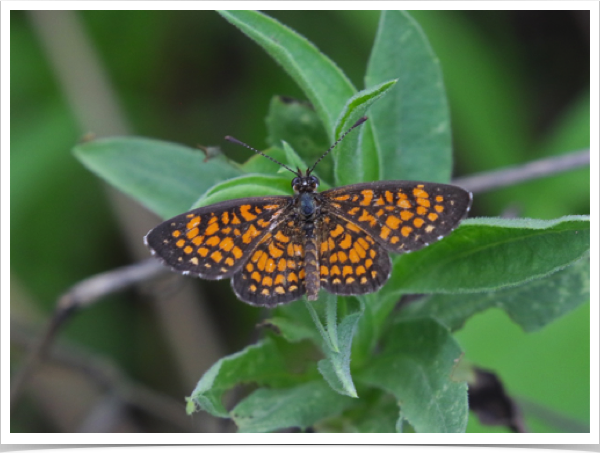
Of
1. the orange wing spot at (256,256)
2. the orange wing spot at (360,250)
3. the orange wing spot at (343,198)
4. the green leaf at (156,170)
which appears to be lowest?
the orange wing spot at (360,250)

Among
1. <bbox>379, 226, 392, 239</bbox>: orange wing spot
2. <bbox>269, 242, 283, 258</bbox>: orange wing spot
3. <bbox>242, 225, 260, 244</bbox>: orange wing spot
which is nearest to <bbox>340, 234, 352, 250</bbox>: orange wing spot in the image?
<bbox>379, 226, 392, 239</bbox>: orange wing spot

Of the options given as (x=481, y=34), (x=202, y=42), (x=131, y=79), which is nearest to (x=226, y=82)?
(x=202, y=42)

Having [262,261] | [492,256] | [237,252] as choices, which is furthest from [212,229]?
[492,256]

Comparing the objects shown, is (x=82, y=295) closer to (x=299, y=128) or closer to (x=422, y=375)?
(x=299, y=128)

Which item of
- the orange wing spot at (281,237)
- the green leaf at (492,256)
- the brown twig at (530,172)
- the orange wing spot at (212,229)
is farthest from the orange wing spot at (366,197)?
the brown twig at (530,172)

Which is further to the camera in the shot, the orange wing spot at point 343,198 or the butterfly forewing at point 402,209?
the orange wing spot at point 343,198

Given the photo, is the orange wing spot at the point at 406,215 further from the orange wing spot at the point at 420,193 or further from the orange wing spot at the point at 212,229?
the orange wing spot at the point at 212,229

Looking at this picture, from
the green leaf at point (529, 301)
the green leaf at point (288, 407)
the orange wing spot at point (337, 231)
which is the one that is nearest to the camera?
the green leaf at point (288, 407)

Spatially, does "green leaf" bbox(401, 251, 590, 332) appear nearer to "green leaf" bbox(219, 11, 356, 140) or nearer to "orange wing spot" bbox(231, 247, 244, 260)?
"orange wing spot" bbox(231, 247, 244, 260)
